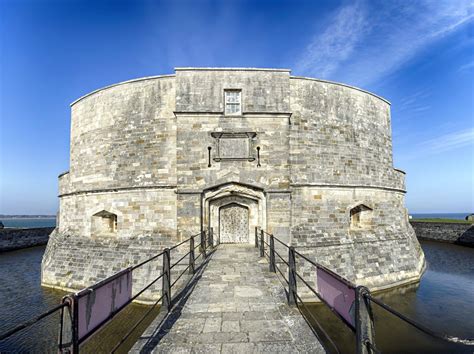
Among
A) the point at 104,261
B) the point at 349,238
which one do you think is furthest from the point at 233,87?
the point at 104,261

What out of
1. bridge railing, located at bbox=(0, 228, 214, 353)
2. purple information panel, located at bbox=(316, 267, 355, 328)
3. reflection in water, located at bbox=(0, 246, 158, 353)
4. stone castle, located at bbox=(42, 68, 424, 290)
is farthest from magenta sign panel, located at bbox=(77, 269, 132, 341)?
stone castle, located at bbox=(42, 68, 424, 290)

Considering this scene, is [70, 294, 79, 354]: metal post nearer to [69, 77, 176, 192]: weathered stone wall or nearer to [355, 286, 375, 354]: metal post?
[355, 286, 375, 354]: metal post

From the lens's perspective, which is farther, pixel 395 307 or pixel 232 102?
pixel 232 102

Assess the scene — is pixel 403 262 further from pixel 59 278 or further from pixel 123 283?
pixel 59 278

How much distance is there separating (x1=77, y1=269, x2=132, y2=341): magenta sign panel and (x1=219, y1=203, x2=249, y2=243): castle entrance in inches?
311

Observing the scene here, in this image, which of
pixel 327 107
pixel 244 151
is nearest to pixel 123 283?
pixel 244 151

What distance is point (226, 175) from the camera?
10445 millimetres

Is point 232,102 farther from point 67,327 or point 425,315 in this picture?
point 425,315

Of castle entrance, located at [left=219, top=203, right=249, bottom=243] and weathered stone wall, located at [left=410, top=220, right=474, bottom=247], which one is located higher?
castle entrance, located at [left=219, top=203, right=249, bottom=243]

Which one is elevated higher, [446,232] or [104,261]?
[104,261]

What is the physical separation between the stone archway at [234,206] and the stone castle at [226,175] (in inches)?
1.7

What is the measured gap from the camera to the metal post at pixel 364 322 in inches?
95.0

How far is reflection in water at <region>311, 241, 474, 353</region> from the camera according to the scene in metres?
6.96

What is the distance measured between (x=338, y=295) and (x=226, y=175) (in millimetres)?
7870
